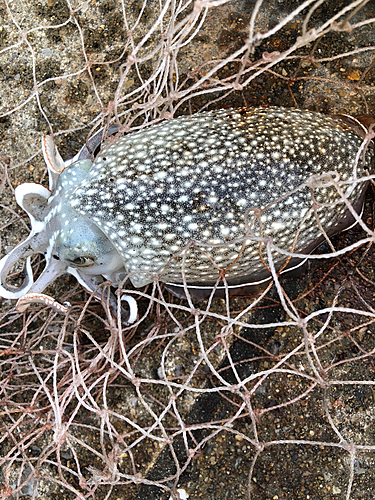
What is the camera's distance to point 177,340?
173 cm

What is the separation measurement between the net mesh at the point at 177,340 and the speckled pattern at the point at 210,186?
0.17 m

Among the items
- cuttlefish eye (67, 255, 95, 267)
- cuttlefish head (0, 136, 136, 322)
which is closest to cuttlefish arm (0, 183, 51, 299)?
cuttlefish head (0, 136, 136, 322)

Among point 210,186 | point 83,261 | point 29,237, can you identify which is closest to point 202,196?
point 210,186

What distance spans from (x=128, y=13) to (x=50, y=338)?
1.39 metres

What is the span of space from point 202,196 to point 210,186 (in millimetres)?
37

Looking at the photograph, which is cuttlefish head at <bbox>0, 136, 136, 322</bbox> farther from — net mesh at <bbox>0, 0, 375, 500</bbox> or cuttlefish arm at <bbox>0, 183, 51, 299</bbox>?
net mesh at <bbox>0, 0, 375, 500</bbox>

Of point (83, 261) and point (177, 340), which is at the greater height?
point (83, 261)

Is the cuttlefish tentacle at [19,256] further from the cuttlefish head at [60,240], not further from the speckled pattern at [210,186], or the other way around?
the speckled pattern at [210,186]

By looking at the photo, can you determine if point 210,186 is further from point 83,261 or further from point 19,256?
point 19,256

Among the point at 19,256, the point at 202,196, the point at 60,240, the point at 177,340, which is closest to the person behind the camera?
the point at 202,196

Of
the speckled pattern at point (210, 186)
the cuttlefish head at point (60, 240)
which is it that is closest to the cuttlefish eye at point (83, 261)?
the cuttlefish head at point (60, 240)

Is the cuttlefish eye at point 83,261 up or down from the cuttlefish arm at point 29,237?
down

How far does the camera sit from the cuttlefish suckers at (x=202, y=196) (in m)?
1.32

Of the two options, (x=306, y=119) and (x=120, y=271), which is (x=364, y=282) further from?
(x=120, y=271)
